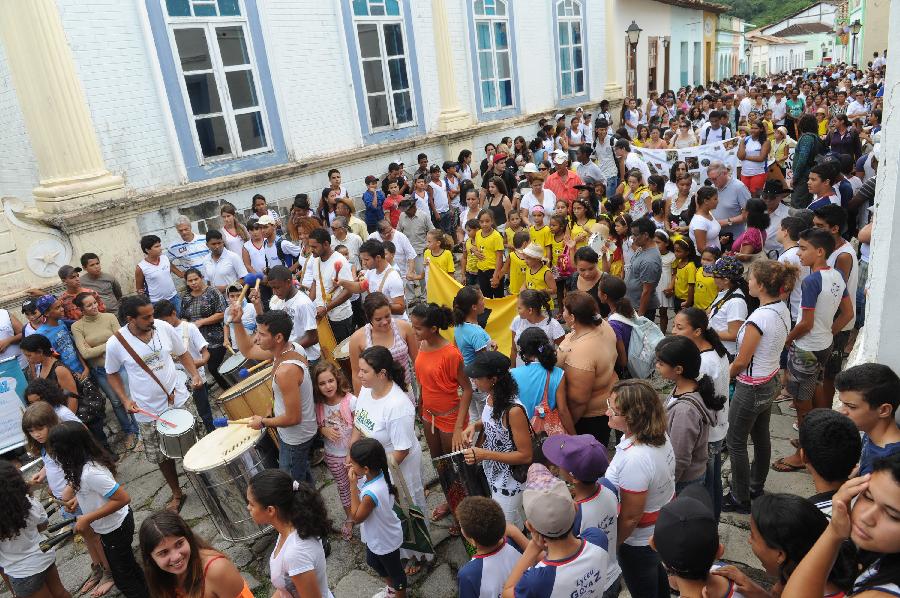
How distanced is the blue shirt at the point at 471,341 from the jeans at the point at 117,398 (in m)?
3.68

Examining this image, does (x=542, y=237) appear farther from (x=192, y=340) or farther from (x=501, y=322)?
(x=192, y=340)

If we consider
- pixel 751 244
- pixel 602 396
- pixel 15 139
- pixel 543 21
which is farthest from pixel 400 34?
pixel 602 396

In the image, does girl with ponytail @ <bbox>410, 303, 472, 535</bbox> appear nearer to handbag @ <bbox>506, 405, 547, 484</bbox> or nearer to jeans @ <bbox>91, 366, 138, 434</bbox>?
handbag @ <bbox>506, 405, 547, 484</bbox>

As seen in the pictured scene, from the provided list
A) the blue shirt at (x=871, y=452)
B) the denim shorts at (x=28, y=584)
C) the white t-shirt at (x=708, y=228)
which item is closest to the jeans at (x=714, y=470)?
the blue shirt at (x=871, y=452)

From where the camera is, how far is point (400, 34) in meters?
12.3

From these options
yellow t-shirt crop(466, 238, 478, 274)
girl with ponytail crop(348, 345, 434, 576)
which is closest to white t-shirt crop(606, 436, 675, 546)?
girl with ponytail crop(348, 345, 434, 576)

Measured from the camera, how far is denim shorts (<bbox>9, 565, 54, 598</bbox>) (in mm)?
3533

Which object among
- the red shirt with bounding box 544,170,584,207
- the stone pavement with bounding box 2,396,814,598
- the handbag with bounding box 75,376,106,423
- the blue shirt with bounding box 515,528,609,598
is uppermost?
the red shirt with bounding box 544,170,584,207

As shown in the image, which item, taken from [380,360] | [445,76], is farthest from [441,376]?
[445,76]

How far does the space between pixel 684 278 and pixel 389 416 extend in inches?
136

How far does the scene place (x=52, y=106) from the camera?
7.67 metres

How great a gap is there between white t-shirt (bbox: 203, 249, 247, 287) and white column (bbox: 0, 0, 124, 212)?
2.38 m

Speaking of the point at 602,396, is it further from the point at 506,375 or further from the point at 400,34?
the point at 400,34

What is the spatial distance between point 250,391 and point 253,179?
6026 millimetres
